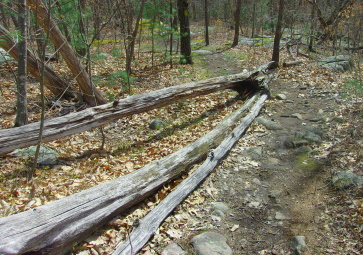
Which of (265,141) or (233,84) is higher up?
(233,84)

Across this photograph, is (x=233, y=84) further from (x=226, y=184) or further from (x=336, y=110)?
(x=226, y=184)

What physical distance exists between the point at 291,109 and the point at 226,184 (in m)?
3.98

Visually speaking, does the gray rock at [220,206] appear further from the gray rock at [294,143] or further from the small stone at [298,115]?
the small stone at [298,115]

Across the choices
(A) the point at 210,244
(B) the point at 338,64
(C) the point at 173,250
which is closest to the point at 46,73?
(C) the point at 173,250

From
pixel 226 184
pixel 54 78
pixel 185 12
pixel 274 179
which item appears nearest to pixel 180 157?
pixel 226 184

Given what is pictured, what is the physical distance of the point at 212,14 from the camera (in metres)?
28.0

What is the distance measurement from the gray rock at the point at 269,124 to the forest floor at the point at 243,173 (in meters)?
0.14

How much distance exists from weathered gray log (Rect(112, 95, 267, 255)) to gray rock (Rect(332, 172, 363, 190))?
1.87 metres

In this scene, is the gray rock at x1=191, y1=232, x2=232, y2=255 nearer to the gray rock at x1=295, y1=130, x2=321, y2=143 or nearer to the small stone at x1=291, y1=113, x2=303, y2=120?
the gray rock at x1=295, y1=130, x2=321, y2=143

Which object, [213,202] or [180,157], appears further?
[180,157]

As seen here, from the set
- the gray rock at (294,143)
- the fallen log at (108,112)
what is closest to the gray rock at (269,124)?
the gray rock at (294,143)

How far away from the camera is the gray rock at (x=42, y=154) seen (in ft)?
15.7

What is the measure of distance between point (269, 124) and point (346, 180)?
272 cm

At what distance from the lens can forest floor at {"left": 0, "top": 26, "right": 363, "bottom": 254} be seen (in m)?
3.35
